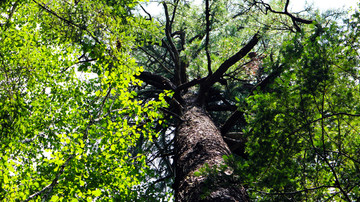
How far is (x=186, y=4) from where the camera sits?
7336 millimetres

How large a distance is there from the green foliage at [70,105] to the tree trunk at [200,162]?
0.91 m

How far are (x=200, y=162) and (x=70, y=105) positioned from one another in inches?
209

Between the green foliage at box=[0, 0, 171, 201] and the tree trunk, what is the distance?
0.91m

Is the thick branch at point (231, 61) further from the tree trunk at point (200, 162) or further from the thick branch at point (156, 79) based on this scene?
the thick branch at point (156, 79)

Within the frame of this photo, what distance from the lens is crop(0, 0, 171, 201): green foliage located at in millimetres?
3338

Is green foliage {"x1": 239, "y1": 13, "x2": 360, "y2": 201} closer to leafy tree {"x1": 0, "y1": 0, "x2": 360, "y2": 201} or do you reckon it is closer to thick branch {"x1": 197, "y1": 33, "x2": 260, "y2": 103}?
leafy tree {"x1": 0, "y1": 0, "x2": 360, "y2": 201}

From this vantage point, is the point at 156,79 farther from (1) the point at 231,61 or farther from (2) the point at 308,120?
(2) the point at 308,120

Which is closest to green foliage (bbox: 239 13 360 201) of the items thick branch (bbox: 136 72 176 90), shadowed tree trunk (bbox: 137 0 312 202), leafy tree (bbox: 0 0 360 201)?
leafy tree (bbox: 0 0 360 201)

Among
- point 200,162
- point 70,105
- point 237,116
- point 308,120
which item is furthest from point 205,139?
point 70,105

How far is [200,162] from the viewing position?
3438 mm

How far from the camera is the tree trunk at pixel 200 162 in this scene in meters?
2.46

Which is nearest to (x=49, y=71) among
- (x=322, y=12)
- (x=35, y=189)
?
(x=35, y=189)

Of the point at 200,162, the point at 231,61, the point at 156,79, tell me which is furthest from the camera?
the point at 156,79

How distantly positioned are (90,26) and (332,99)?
304 cm
